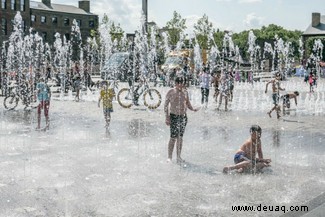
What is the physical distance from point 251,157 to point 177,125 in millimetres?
1526

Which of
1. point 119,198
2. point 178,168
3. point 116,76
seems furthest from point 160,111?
point 116,76

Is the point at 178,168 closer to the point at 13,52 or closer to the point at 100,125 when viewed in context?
the point at 100,125

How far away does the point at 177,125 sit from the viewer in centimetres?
860

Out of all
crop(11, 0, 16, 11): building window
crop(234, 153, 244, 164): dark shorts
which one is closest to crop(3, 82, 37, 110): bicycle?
crop(234, 153, 244, 164): dark shorts

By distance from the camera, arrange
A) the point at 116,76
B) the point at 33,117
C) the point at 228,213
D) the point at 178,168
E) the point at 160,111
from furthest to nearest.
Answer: the point at 116,76, the point at 160,111, the point at 33,117, the point at 178,168, the point at 228,213

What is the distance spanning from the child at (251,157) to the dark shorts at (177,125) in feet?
3.91

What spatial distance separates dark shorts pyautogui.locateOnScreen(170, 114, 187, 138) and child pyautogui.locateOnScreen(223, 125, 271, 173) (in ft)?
3.91

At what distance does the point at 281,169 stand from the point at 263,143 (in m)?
2.56

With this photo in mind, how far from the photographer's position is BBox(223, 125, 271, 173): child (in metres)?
7.78

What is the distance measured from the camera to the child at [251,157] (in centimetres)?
778

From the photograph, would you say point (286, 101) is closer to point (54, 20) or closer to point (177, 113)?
point (177, 113)

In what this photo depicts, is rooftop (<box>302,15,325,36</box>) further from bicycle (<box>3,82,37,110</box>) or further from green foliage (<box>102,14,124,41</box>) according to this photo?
bicycle (<box>3,82,37,110</box>)

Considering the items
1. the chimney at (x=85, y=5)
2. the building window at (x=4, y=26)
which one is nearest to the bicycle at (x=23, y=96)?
the building window at (x=4, y=26)

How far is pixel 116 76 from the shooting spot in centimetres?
3944
